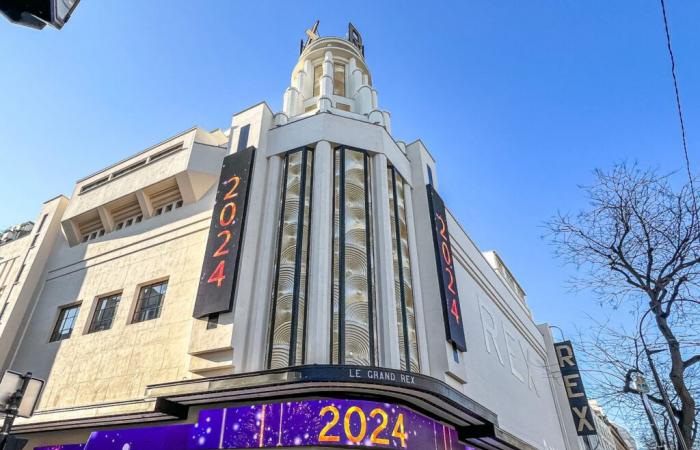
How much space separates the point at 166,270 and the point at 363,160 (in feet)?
25.4

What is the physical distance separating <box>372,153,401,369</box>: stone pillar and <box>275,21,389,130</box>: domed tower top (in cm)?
310

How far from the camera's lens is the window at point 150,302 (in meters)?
14.0

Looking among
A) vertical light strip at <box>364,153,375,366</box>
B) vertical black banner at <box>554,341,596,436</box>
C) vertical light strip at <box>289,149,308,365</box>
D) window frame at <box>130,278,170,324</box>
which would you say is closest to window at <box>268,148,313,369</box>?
vertical light strip at <box>289,149,308,365</box>

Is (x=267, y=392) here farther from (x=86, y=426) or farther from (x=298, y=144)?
(x=298, y=144)

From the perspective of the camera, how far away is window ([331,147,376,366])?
36.3 feet

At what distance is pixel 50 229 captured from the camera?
19562mm

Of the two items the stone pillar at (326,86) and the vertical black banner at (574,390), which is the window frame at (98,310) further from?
the vertical black banner at (574,390)

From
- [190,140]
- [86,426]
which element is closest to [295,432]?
[86,426]

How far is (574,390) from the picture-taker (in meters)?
25.6

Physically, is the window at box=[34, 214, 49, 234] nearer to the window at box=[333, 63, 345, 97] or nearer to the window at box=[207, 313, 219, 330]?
the window at box=[207, 313, 219, 330]

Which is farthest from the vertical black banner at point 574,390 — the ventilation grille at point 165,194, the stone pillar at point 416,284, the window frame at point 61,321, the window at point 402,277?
the window frame at point 61,321

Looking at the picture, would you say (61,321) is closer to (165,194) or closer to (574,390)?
(165,194)

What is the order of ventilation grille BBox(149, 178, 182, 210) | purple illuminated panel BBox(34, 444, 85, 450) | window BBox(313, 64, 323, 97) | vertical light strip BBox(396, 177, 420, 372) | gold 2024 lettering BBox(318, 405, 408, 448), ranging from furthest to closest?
window BBox(313, 64, 323, 97)
ventilation grille BBox(149, 178, 182, 210)
vertical light strip BBox(396, 177, 420, 372)
purple illuminated panel BBox(34, 444, 85, 450)
gold 2024 lettering BBox(318, 405, 408, 448)

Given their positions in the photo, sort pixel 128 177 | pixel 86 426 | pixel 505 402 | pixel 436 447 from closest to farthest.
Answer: pixel 436 447 < pixel 86 426 < pixel 505 402 < pixel 128 177
